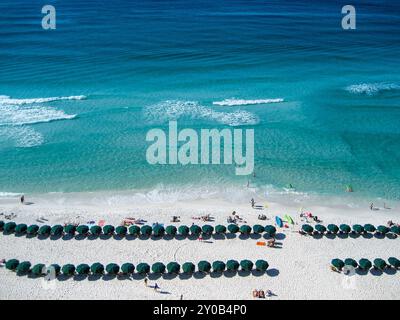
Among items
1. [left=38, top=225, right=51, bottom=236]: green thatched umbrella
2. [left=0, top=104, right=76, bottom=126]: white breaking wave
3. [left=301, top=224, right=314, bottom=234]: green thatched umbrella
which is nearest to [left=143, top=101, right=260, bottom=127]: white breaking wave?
[left=0, top=104, right=76, bottom=126]: white breaking wave

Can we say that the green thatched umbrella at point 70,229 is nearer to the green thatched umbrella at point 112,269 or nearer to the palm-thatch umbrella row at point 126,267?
the palm-thatch umbrella row at point 126,267

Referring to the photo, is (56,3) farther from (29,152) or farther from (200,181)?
(200,181)

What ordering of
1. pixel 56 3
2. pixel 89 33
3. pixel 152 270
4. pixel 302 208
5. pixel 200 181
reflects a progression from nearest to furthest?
pixel 152 270, pixel 302 208, pixel 200 181, pixel 89 33, pixel 56 3

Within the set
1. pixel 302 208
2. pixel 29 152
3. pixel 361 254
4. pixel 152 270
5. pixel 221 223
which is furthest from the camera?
pixel 29 152

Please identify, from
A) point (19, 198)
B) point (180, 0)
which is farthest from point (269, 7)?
point (19, 198)

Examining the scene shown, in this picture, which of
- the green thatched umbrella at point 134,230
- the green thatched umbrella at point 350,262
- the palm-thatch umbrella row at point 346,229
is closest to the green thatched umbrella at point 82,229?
the green thatched umbrella at point 134,230
